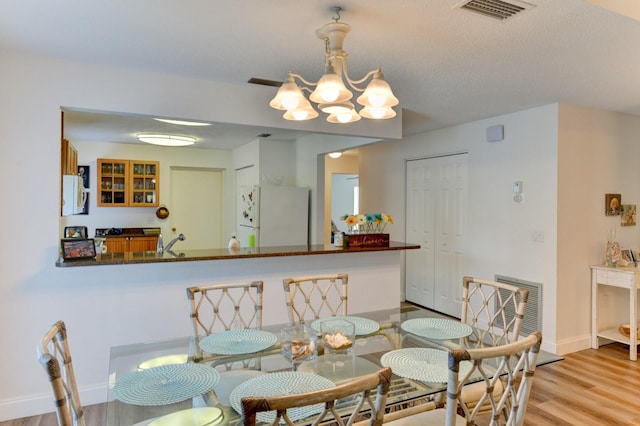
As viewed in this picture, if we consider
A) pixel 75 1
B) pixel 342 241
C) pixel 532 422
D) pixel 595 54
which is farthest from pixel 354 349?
pixel 595 54

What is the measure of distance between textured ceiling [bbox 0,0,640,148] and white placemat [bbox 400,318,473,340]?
163cm

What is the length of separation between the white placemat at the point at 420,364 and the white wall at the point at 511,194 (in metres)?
2.47

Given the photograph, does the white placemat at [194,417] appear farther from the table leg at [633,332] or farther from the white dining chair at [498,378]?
the table leg at [633,332]

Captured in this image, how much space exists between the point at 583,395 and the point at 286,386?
2.65m

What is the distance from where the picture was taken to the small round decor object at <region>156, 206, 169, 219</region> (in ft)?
21.3

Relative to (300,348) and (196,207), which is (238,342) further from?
(196,207)

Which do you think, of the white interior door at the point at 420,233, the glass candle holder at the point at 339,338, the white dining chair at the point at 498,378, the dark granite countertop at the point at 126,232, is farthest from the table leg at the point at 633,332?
the dark granite countertop at the point at 126,232

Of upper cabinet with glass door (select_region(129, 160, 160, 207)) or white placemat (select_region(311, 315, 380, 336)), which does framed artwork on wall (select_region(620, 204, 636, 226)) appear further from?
upper cabinet with glass door (select_region(129, 160, 160, 207))

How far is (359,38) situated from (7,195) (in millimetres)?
2385

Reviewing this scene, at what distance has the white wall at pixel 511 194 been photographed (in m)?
3.76

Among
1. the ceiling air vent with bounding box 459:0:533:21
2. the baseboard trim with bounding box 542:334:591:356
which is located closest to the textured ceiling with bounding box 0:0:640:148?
the ceiling air vent with bounding box 459:0:533:21

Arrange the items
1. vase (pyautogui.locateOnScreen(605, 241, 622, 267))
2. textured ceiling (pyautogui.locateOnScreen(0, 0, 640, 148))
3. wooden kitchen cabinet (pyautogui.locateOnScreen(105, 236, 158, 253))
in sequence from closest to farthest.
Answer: textured ceiling (pyautogui.locateOnScreen(0, 0, 640, 148)) < vase (pyautogui.locateOnScreen(605, 241, 622, 267)) < wooden kitchen cabinet (pyautogui.locateOnScreen(105, 236, 158, 253))

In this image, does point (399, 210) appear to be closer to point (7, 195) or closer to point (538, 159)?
point (538, 159)

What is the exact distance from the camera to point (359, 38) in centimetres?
224
